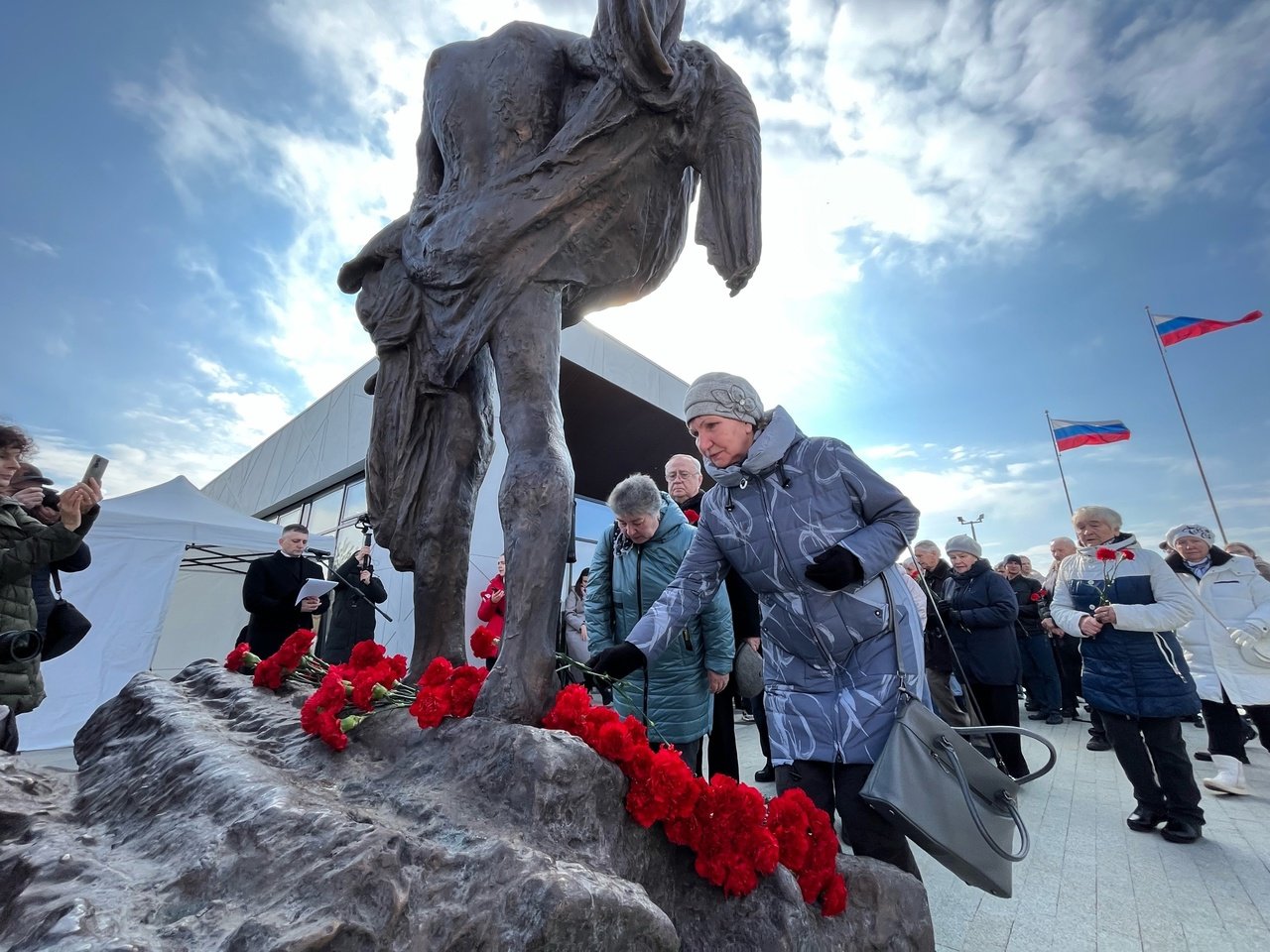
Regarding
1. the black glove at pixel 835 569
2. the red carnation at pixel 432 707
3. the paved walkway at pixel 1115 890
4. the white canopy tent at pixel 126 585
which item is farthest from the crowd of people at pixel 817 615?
the white canopy tent at pixel 126 585

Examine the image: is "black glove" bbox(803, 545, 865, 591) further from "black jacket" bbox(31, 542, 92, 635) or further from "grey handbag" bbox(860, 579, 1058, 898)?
"black jacket" bbox(31, 542, 92, 635)

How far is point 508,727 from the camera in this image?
1.31 metres

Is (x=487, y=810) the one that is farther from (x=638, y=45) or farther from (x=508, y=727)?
(x=638, y=45)

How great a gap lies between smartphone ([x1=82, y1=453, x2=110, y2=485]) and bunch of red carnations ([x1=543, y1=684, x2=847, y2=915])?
2092mm

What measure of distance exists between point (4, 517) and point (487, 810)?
254 centimetres

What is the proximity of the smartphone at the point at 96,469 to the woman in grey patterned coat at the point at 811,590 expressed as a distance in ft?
6.63

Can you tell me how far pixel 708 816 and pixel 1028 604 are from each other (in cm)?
723

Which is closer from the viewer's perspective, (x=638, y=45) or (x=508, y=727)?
(x=508, y=727)

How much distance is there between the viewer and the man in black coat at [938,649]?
5.01m

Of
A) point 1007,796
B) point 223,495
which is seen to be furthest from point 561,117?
point 223,495

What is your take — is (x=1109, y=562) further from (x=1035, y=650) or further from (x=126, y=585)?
(x=126, y=585)

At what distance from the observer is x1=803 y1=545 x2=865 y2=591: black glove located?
5.51ft

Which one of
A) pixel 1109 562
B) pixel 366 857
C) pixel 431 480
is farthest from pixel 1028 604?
pixel 366 857

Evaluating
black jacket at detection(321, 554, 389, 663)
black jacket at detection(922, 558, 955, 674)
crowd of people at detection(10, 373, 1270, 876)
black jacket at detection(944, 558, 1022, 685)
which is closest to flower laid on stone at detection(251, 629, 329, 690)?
crowd of people at detection(10, 373, 1270, 876)
